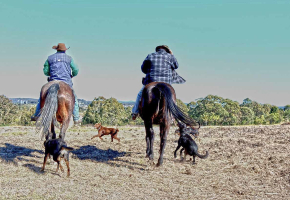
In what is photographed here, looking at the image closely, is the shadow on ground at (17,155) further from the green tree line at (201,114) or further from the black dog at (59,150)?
the green tree line at (201,114)

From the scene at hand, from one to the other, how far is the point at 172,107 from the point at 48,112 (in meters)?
2.76

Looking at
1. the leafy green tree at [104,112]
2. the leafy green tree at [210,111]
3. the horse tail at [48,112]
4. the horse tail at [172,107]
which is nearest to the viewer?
the horse tail at [48,112]

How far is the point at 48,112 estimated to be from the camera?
6.43 m

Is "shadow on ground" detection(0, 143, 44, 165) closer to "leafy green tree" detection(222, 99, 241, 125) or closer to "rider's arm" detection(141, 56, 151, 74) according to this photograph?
"rider's arm" detection(141, 56, 151, 74)

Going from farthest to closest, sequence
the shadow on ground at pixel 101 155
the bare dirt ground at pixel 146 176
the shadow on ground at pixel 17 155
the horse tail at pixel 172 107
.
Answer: the shadow on ground at pixel 101 155 < the shadow on ground at pixel 17 155 < the horse tail at pixel 172 107 < the bare dirt ground at pixel 146 176

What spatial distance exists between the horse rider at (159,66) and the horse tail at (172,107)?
63cm

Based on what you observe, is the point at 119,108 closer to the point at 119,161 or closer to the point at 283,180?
the point at 119,161

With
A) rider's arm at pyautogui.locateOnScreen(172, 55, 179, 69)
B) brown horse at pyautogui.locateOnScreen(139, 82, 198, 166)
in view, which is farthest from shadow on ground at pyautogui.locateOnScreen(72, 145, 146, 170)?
rider's arm at pyautogui.locateOnScreen(172, 55, 179, 69)

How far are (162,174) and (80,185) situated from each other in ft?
5.85

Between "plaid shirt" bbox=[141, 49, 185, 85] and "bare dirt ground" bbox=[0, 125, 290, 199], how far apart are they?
215cm

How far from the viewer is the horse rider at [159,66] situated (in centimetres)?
736

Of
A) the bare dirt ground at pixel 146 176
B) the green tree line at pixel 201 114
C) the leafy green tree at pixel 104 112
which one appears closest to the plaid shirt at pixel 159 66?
the bare dirt ground at pixel 146 176

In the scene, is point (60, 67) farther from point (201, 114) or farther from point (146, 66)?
point (201, 114)

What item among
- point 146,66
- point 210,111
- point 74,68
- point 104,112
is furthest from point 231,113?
point 74,68
